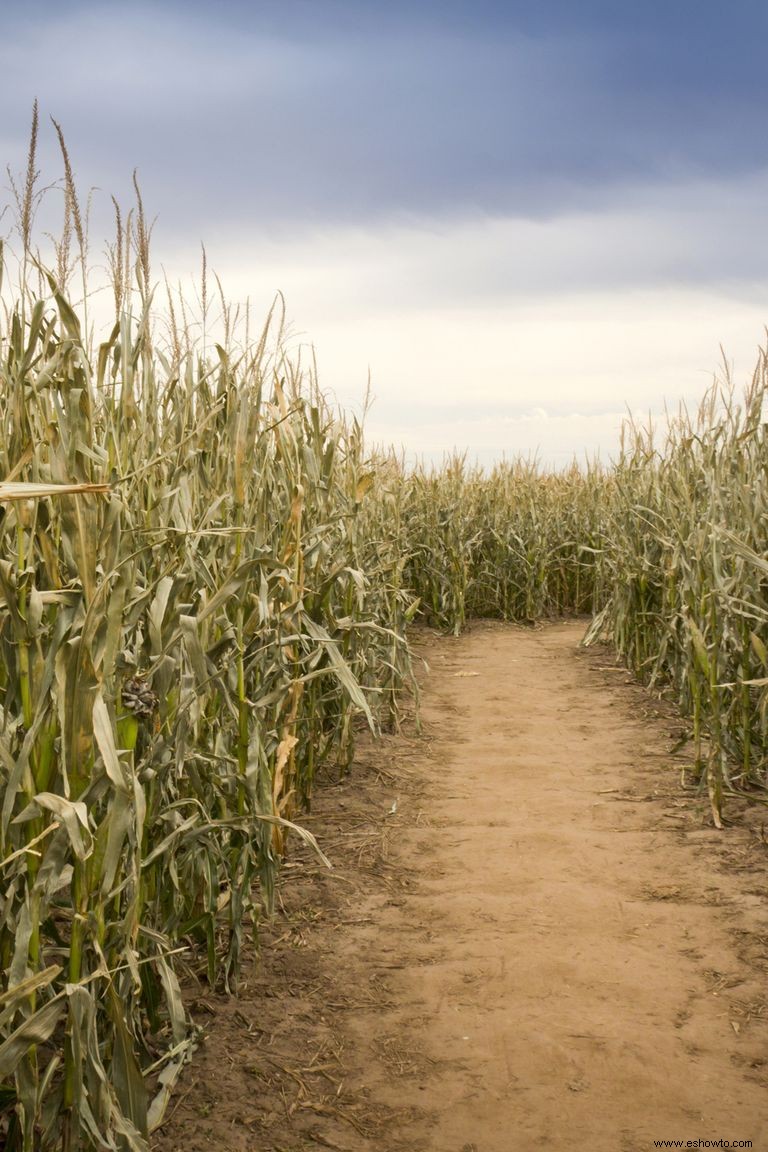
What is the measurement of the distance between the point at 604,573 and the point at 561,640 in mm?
829

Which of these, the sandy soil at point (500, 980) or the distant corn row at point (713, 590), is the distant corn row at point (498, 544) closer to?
the distant corn row at point (713, 590)

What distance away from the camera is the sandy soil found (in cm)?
257

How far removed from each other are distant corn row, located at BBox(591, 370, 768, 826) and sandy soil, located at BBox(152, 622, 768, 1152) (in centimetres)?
37

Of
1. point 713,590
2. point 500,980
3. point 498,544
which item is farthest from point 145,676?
point 498,544

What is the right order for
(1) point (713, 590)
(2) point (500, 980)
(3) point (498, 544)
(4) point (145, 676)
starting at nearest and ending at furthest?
(4) point (145, 676) < (2) point (500, 980) < (1) point (713, 590) < (3) point (498, 544)

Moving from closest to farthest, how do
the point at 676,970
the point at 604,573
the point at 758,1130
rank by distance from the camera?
the point at 758,1130, the point at 676,970, the point at 604,573

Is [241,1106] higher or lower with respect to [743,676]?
lower

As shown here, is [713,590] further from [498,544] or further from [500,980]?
[498,544]

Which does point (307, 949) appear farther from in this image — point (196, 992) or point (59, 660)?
point (59, 660)

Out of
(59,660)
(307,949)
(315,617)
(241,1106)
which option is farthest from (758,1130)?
(315,617)

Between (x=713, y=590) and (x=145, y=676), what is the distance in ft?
10.1

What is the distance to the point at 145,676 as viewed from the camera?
2354 millimetres

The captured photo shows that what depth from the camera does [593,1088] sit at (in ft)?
8.80

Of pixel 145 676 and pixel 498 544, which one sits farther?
pixel 498 544
